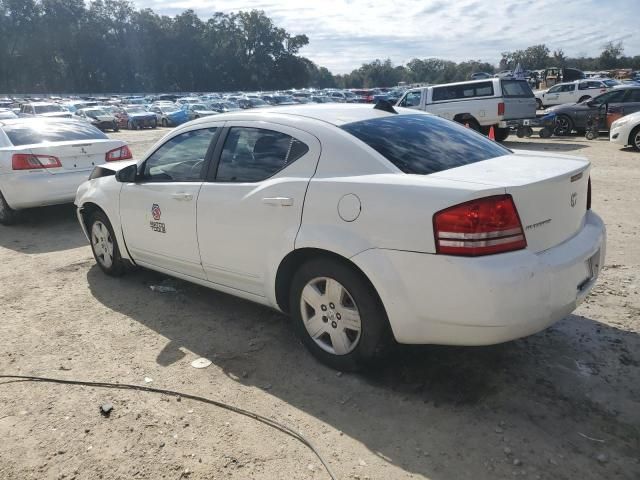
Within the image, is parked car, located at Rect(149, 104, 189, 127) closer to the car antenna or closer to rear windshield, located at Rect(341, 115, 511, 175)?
the car antenna

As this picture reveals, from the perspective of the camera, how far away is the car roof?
3592 millimetres

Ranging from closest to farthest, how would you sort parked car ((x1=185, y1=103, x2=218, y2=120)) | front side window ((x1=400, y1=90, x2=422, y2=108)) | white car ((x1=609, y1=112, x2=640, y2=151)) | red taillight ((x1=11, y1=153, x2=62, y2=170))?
red taillight ((x1=11, y1=153, x2=62, y2=170))
white car ((x1=609, y1=112, x2=640, y2=151))
front side window ((x1=400, y1=90, x2=422, y2=108))
parked car ((x1=185, y1=103, x2=218, y2=120))

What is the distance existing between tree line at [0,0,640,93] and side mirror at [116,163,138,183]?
3500 inches

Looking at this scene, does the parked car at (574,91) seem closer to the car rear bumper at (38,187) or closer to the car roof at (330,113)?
the car rear bumper at (38,187)

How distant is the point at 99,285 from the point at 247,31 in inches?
4751

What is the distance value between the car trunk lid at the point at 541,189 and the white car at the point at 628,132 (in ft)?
38.2

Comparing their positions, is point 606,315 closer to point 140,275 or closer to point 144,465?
point 144,465

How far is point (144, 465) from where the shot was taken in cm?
265

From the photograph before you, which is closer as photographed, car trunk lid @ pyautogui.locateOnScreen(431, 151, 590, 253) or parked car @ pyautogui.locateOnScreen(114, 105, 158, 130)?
car trunk lid @ pyautogui.locateOnScreen(431, 151, 590, 253)

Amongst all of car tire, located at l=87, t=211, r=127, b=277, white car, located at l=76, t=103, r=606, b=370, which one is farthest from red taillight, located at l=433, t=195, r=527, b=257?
car tire, located at l=87, t=211, r=127, b=277

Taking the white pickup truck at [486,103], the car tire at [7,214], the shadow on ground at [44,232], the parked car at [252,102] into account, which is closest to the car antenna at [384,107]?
the shadow on ground at [44,232]

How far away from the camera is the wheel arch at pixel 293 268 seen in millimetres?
3080

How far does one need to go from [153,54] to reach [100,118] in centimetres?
7605

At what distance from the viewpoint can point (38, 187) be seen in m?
7.29
